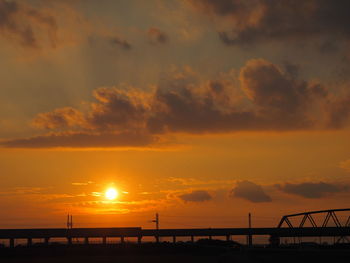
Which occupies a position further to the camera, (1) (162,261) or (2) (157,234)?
(2) (157,234)

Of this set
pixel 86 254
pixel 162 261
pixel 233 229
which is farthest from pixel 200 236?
pixel 162 261

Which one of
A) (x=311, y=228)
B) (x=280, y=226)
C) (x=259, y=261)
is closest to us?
(x=259, y=261)

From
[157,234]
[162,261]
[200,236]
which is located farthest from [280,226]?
[162,261]

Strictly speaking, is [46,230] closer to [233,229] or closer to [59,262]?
[233,229]

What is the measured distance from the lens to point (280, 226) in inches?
5965

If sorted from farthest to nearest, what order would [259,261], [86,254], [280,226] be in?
A: [280,226], [86,254], [259,261]

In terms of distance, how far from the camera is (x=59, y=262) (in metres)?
73.2

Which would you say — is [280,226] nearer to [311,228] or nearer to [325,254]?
[311,228]

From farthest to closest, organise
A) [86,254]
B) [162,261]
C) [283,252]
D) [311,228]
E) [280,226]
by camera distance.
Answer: [280,226] → [311,228] → [86,254] → [162,261] → [283,252]

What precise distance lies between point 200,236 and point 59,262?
7828 cm

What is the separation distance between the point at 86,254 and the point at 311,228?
6621 centimetres

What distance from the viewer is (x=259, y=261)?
5450 cm

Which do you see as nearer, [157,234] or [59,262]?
[59,262]

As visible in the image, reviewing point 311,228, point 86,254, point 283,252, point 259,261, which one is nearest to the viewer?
point 259,261
